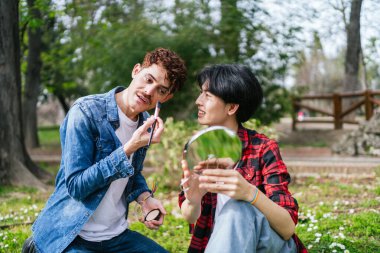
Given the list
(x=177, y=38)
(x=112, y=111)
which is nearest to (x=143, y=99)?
(x=112, y=111)

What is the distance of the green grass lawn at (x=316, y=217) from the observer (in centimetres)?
341

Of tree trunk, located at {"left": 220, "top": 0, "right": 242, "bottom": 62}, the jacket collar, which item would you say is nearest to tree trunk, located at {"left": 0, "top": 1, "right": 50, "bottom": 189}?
tree trunk, located at {"left": 220, "top": 0, "right": 242, "bottom": 62}

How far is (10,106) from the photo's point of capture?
655 centimetres

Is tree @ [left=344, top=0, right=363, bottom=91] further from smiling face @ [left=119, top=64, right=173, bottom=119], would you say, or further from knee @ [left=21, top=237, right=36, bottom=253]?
knee @ [left=21, top=237, right=36, bottom=253]

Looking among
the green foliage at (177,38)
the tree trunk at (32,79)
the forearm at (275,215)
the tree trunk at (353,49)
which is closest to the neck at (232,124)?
the forearm at (275,215)

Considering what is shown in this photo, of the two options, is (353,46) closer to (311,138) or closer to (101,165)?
(311,138)

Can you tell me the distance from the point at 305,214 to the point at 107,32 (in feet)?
22.3

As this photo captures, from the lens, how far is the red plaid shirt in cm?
198

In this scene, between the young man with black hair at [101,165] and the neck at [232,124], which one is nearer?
the young man with black hair at [101,165]

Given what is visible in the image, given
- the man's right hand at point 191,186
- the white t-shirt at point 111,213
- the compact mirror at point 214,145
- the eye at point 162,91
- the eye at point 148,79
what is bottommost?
the white t-shirt at point 111,213

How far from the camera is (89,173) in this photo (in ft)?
6.80

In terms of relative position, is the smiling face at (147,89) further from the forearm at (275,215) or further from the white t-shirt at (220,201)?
the forearm at (275,215)

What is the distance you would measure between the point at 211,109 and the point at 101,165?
56 centimetres

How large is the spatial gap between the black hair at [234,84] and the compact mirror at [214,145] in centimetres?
39
